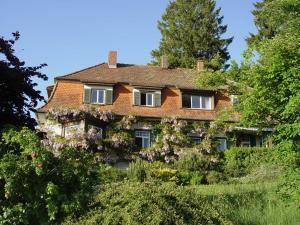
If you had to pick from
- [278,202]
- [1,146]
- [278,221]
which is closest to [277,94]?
[278,202]

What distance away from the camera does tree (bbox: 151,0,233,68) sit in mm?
48844

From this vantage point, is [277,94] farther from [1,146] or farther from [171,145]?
[171,145]

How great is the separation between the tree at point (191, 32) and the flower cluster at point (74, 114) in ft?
62.6

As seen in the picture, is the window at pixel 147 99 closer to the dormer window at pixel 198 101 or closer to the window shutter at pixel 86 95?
the dormer window at pixel 198 101

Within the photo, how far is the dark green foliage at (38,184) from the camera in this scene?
27.9 ft

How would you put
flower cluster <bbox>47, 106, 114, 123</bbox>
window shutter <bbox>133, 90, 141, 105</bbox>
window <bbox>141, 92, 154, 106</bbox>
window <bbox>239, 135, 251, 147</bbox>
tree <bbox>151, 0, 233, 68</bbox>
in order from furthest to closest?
tree <bbox>151, 0, 233, 68</bbox>, window <bbox>239, 135, 251, 147</bbox>, window <bbox>141, 92, 154, 106</bbox>, window shutter <bbox>133, 90, 141, 105</bbox>, flower cluster <bbox>47, 106, 114, 123</bbox>

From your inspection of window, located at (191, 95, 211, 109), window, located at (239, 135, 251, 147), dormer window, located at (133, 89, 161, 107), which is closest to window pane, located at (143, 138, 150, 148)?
dormer window, located at (133, 89, 161, 107)

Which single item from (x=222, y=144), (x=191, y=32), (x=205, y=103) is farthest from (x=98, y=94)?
(x=191, y=32)

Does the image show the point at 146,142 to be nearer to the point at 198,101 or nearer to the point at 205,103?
the point at 198,101

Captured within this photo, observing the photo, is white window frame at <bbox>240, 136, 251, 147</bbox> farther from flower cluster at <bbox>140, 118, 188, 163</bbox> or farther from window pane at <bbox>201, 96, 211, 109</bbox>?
flower cluster at <bbox>140, 118, 188, 163</bbox>

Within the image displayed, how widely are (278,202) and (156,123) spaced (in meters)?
19.9

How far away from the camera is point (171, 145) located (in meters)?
30.6

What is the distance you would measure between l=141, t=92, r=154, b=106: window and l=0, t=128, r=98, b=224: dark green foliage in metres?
23.3

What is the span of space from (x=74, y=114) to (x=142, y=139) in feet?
15.7
